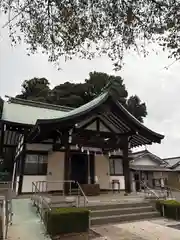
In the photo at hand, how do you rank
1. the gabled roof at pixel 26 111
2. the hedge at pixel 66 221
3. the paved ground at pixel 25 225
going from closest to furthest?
the paved ground at pixel 25 225, the hedge at pixel 66 221, the gabled roof at pixel 26 111

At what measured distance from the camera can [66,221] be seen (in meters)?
6.36

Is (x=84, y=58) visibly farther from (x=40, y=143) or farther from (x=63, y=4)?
(x=40, y=143)

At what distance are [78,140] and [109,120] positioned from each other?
8.62 feet

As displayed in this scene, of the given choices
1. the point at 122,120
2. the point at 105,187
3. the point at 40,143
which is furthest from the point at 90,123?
the point at 105,187

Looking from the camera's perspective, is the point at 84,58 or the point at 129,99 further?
the point at 129,99

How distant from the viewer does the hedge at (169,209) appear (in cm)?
848

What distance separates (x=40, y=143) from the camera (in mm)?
12219

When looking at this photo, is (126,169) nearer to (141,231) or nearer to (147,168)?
(141,231)

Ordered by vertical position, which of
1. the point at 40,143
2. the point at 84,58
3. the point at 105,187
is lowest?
the point at 105,187

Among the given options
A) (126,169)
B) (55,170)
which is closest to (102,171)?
(126,169)

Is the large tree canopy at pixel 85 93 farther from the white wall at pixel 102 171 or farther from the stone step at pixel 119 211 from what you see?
the stone step at pixel 119 211

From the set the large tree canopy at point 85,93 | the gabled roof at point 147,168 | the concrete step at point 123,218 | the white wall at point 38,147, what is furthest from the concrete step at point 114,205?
the large tree canopy at point 85,93

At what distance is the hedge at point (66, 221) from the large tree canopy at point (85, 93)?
26.4 metres

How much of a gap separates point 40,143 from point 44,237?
657 cm
